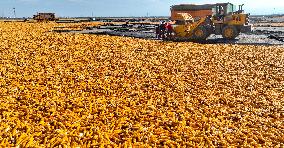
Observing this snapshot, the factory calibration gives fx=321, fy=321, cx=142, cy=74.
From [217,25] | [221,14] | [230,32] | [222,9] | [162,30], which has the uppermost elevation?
[222,9]

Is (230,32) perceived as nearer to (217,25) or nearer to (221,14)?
(217,25)

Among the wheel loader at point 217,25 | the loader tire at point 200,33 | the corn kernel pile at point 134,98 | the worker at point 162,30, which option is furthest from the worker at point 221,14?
Answer: the corn kernel pile at point 134,98

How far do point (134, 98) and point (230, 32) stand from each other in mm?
23974

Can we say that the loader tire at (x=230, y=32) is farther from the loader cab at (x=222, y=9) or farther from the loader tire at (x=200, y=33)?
the loader tire at (x=200, y=33)

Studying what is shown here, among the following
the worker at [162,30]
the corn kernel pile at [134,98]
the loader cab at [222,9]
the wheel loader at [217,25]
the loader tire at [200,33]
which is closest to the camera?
the corn kernel pile at [134,98]

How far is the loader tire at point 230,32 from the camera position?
1288 inches

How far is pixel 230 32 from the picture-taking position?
32.8m

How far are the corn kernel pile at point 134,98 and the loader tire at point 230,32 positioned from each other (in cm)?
1375

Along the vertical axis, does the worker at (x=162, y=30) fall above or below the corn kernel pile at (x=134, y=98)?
above

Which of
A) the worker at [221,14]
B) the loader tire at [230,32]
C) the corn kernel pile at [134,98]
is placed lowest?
the corn kernel pile at [134,98]

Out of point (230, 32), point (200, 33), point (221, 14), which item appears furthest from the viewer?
point (221, 14)

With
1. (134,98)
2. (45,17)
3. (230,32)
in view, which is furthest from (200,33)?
(45,17)

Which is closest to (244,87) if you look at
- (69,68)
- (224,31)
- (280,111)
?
(280,111)

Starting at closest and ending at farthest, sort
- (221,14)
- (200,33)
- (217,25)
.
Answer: (200,33), (217,25), (221,14)
